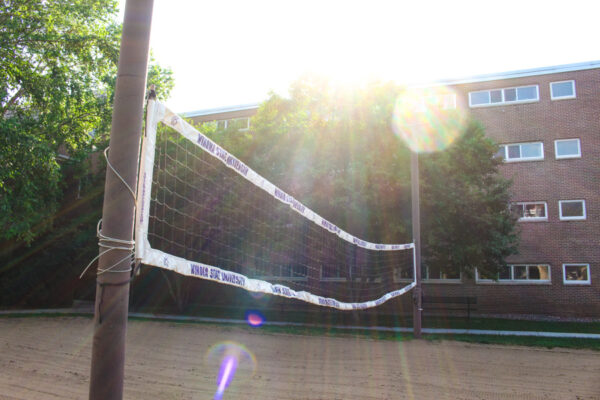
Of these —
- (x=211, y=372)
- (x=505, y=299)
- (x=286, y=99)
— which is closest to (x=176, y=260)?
(x=211, y=372)

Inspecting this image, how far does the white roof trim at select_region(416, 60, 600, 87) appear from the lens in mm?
23494

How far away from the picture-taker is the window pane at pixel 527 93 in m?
24.5

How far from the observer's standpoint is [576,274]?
22.5 meters

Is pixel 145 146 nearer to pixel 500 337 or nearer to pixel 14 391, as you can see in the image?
pixel 14 391

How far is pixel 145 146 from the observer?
10.7 ft

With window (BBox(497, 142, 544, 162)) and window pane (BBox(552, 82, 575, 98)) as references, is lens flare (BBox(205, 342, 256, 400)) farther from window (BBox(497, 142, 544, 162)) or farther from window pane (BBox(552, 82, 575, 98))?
window pane (BBox(552, 82, 575, 98))

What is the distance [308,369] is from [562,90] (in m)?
22.5

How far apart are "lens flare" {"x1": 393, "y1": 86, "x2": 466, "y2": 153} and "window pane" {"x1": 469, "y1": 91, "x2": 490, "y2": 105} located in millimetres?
8659

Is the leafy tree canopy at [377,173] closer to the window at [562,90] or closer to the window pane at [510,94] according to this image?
the window pane at [510,94]

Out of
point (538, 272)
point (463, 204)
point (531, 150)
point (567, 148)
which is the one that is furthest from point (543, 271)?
point (463, 204)

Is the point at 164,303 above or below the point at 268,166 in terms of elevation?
below

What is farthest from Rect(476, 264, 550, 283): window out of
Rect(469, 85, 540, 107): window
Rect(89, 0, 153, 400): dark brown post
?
Rect(89, 0, 153, 400): dark brown post

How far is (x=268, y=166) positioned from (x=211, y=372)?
9.74m

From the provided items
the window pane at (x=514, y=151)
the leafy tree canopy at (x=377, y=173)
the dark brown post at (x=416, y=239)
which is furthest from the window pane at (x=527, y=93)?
the dark brown post at (x=416, y=239)
